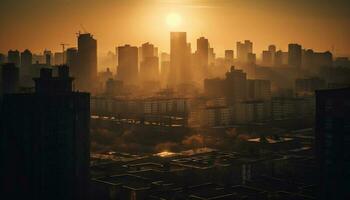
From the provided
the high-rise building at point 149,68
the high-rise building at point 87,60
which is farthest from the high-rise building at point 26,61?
the high-rise building at point 149,68

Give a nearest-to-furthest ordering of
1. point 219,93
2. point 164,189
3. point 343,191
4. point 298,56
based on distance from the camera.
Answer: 1. point 343,191
2. point 164,189
3. point 219,93
4. point 298,56

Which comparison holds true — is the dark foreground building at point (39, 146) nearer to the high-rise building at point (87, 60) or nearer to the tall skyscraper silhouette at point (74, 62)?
the tall skyscraper silhouette at point (74, 62)

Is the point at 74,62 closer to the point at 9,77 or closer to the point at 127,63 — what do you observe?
the point at 127,63

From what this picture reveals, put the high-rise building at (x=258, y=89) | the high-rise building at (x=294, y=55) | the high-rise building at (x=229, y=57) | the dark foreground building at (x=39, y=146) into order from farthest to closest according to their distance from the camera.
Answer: the high-rise building at (x=229, y=57), the high-rise building at (x=294, y=55), the high-rise building at (x=258, y=89), the dark foreground building at (x=39, y=146)

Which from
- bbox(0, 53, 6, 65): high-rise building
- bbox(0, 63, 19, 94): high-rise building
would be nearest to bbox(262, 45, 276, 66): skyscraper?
bbox(0, 53, 6, 65): high-rise building

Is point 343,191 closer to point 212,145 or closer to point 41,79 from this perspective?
point 41,79

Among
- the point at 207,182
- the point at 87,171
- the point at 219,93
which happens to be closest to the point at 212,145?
the point at 207,182

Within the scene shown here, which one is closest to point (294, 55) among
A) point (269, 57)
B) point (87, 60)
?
point (269, 57)

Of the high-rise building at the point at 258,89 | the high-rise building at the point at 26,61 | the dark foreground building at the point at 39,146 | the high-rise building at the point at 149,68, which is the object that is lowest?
the dark foreground building at the point at 39,146
